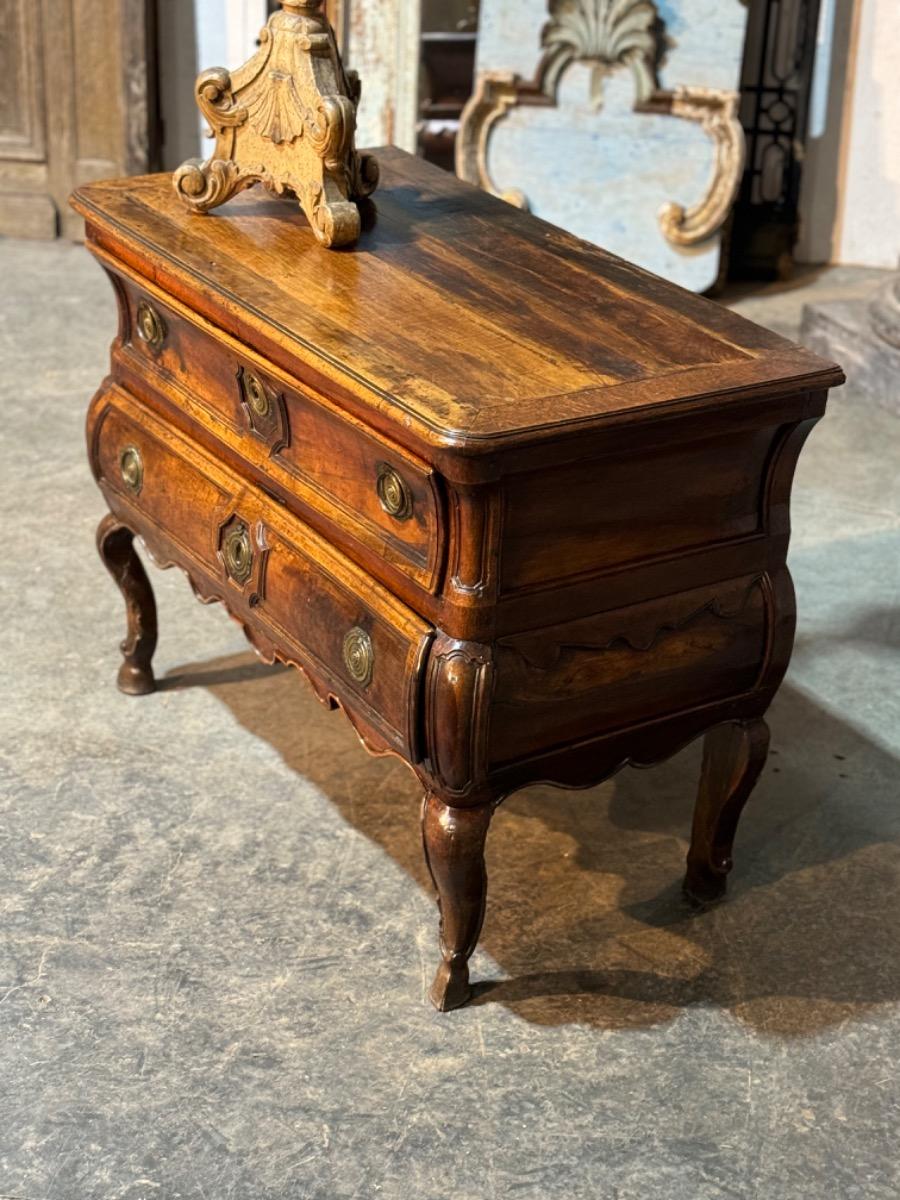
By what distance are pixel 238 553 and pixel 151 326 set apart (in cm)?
47

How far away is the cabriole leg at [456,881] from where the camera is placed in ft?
7.94

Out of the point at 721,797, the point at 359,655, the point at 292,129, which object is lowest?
the point at 721,797

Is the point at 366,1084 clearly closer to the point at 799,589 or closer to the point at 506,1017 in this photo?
the point at 506,1017

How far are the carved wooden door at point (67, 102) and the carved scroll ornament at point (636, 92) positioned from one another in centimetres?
116

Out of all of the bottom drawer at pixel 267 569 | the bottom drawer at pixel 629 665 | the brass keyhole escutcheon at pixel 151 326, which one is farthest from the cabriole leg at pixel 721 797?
the brass keyhole escutcheon at pixel 151 326

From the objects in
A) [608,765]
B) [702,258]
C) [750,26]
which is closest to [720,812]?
[608,765]

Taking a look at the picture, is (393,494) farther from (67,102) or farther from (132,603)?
(67,102)

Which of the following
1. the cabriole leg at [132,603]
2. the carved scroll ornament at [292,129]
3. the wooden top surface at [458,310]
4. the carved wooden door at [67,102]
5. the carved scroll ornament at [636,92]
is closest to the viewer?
the wooden top surface at [458,310]

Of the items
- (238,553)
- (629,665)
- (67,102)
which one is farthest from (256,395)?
(67,102)

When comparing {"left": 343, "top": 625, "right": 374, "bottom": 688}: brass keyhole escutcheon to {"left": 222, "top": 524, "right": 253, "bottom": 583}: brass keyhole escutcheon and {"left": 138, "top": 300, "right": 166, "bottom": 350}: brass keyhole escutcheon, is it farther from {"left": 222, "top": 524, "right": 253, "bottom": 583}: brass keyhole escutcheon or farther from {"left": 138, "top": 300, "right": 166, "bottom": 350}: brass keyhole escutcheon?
{"left": 138, "top": 300, "right": 166, "bottom": 350}: brass keyhole escutcheon

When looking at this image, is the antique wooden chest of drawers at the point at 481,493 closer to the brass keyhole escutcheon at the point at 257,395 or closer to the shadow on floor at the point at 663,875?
the brass keyhole escutcheon at the point at 257,395

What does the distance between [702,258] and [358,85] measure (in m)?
2.83

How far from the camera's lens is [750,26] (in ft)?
19.0

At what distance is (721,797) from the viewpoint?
9.11 ft
